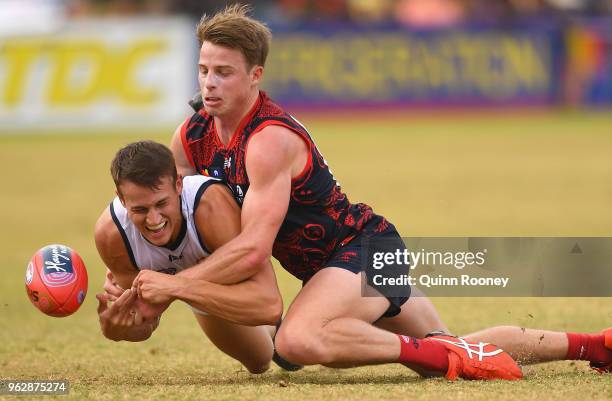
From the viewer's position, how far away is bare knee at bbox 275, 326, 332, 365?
6.29 meters

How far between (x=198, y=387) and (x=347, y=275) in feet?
3.51

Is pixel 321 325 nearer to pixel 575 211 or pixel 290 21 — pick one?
pixel 575 211

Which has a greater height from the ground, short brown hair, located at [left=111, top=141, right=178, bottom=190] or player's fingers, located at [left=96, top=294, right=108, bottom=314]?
short brown hair, located at [left=111, top=141, right=178, bottom=190]

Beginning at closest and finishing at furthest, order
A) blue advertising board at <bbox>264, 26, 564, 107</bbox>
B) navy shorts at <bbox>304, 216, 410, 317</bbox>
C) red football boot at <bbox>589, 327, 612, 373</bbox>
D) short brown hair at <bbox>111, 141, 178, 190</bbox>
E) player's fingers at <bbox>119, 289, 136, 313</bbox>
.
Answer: short brown hair at <bbox>111, 141, 178, 190</bbox> < player's fingers at <bbox>119, 289, 136, 313</bbox> < red football boot at <bbox>589, 327, 612, 373</bbox> < navy shorts at <bbox>304, 216, 410, 317</bbox> < blue advertising board at <bbox>264, 26, 564, 107</bbox>

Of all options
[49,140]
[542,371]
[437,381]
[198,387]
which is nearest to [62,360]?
[198,387]

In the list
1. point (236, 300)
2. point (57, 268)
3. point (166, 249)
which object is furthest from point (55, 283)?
point (236, 300)

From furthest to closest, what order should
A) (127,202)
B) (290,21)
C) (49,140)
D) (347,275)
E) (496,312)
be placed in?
(290,21), (49,140), (496,312), (347,275), (127,202)

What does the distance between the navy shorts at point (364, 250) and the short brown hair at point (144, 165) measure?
1156 millimetres

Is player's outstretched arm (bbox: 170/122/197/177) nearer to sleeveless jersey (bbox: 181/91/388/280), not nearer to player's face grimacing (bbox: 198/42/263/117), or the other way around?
sleeveless jersey (bbox: 181/91/388/280)

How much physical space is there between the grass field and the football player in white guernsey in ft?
1.35

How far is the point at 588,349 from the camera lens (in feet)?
21.7

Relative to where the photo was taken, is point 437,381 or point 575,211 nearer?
point 437,381

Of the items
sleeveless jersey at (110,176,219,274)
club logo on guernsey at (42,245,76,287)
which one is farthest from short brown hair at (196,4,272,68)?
club logo on guernsey at (42,245,76,287)

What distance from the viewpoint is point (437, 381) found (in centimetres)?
639
